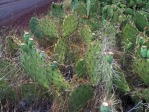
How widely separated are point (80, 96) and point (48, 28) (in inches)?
72.8

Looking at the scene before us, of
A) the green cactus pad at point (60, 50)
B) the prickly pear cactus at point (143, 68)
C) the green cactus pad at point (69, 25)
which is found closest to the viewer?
the prickly pear cactus at point (143, 68)

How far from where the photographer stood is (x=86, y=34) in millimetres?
5570

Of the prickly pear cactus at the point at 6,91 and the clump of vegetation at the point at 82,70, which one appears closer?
the clump of vegetation at the point at 82,70

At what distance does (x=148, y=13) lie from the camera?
7.59 meters

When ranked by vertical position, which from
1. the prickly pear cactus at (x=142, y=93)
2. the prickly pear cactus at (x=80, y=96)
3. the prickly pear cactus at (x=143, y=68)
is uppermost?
the prickly pear cactus at (x=143, y=68)

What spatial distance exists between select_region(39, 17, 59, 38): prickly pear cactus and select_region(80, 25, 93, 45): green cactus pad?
0.41 meters


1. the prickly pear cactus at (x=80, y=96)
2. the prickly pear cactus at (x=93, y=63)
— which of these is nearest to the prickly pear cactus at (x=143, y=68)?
the prickly pear cactus at (x=93, y=63)

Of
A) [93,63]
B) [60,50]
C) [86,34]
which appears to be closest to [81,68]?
[93,63]

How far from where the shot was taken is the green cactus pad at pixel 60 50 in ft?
17.2

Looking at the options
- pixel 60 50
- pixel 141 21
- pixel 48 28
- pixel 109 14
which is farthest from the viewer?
pixel 109 14

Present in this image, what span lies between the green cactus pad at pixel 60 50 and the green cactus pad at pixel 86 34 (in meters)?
0.34

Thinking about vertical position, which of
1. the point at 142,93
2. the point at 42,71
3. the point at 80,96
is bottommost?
the point at 142,93

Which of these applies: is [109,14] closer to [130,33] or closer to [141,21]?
[141,21]

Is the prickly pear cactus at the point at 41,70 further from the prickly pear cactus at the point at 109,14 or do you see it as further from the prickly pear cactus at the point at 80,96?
the prickly pear cactus at the point at 109,14
